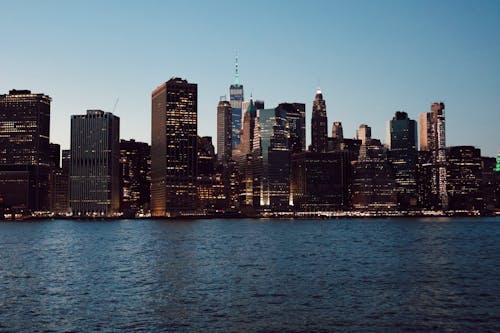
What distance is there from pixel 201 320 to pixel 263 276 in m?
28.8

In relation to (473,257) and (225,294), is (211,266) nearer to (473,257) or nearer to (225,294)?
(225,294)

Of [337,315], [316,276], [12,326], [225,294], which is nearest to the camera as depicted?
[12,326]

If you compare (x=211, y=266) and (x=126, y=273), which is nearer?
(x=126, y=273)

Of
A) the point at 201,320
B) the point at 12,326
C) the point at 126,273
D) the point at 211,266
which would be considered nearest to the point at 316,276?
the point at 211,266

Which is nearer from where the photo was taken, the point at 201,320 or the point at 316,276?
the point at 201,320

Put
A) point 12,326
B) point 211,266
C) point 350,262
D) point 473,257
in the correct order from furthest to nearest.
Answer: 1. point 473,257
2. point 350,262
3. point 211,266
4. point 12,326

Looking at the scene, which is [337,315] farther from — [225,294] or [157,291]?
[157,291]

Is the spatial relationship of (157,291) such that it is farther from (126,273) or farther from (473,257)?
(473,257)

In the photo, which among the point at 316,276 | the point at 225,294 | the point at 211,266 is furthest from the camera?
the point at 211,266

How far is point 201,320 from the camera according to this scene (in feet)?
165

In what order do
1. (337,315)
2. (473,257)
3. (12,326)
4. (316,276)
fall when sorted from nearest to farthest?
(12,326) → (337,315) → (316,276) → (473,257)

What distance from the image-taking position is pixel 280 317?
51.2 metres

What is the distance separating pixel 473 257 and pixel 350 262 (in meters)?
24.8

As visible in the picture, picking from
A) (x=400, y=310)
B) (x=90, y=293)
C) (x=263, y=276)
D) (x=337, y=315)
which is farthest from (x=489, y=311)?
(x=90, y=293)
